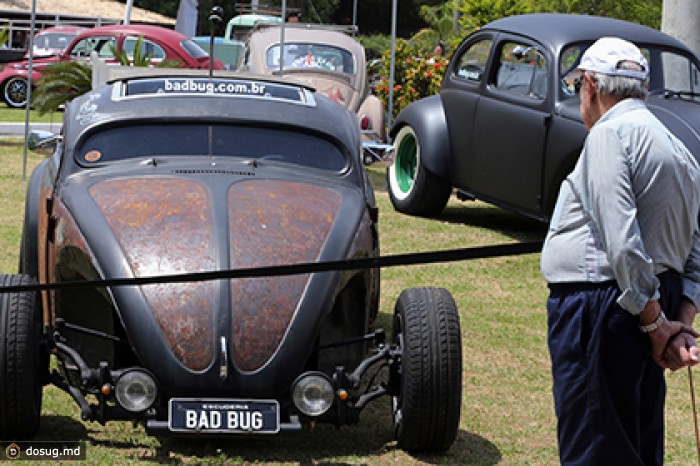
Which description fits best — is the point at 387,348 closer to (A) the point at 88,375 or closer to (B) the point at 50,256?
(A) the point at 88,375

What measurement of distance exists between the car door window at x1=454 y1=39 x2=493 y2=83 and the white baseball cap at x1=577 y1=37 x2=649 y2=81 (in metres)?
7.21

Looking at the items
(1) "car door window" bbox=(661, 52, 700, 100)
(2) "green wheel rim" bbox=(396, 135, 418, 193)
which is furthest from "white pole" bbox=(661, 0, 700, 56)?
(2) "green wheel rim" bbox=(396, 135, 418, 193)

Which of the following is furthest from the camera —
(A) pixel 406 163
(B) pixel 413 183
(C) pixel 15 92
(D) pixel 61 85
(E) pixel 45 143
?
(C) pixel 15 92

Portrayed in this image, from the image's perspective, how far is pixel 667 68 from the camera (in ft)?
33.5

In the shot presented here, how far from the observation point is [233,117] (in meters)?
6.15

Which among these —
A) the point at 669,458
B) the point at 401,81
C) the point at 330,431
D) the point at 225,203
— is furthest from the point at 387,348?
the point at 401,81

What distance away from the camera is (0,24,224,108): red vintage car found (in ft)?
71.5

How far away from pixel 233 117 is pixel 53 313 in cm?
127

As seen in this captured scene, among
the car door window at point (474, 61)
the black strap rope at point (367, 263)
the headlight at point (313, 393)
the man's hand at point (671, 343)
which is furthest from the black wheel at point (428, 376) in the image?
the car door window at point (474, 61)

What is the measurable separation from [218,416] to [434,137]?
701 cm

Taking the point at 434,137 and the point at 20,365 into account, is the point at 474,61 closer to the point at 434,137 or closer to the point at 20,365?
the point at 434,137

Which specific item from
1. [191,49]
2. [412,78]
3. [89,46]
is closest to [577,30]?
[412,78]

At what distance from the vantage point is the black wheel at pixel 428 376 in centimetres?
496

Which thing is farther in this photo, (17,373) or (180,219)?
(180,219)
